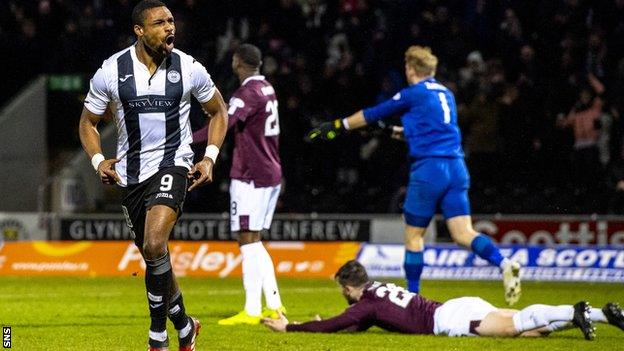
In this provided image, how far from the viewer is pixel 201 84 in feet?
28.2

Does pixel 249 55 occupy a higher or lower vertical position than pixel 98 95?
higher

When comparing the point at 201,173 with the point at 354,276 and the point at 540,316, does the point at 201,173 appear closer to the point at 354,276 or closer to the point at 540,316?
the point at 354,276

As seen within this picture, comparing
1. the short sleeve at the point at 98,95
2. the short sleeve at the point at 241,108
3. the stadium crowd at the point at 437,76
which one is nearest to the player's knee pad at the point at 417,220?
the short sleeve at the point at 241,108

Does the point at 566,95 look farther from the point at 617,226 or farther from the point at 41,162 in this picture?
the point at 41,162

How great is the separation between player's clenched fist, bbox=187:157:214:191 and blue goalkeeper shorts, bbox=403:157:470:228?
390cm

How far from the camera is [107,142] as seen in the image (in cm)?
2222

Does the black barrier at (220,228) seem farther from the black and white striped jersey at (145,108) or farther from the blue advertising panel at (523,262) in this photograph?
the black and white striped jersey at (145,108)

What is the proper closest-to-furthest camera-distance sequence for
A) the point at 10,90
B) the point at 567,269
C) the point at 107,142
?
the point at 567,269 → the point at 107,142 → the point at 10,90

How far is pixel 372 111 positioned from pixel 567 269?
20.6 feet

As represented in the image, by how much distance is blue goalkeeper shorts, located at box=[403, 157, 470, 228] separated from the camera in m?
11.8

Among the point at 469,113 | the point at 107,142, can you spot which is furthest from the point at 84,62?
the point at 469,113

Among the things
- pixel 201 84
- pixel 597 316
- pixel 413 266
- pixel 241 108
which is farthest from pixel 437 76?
pixel 201 84

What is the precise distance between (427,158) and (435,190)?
1.05ft

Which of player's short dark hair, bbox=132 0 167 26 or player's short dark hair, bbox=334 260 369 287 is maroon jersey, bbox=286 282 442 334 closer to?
player's short dark hair, bbox=334 260 369 287
